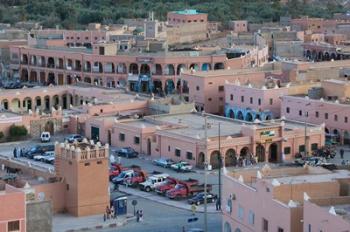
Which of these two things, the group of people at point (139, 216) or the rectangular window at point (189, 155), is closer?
the group of people at point (139, 216)

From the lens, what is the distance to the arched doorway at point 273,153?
35.5 meters

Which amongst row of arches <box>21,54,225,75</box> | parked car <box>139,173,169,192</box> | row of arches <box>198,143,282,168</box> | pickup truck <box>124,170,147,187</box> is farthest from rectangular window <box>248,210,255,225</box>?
row of arches <box>21,54,225,75</box>

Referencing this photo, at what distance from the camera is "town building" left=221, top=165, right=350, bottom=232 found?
2088 centimetres

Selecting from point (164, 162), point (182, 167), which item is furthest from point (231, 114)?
point (182, 167)

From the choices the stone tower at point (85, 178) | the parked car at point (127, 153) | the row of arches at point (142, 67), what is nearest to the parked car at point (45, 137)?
the parked car at point (127, 153)

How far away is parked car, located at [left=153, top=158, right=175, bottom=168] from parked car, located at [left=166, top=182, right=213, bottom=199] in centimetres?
403

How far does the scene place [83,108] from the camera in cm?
4134

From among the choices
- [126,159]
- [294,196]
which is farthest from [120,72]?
[294,196]

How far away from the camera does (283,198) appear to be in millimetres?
22438

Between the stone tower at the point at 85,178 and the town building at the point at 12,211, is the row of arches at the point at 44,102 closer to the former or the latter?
the stone tower at the point at 85,178

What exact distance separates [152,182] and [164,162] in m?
3.58

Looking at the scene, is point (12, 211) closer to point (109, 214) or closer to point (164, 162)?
point (109, 214)

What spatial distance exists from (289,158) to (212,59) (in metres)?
16.7

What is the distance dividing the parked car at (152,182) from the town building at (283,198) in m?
6.17
